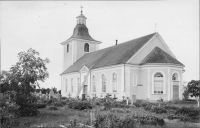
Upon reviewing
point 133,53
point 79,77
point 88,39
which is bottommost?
point 79,77

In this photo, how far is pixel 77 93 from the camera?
3994 cm

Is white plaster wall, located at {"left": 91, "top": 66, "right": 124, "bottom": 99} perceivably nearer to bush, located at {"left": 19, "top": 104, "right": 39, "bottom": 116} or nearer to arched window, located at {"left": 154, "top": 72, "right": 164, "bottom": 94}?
arched window, located at {"left": 154, "top": 72, "right": 164, "bottom": 94}

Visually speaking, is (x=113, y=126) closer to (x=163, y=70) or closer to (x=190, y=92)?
(x=163, y=70)

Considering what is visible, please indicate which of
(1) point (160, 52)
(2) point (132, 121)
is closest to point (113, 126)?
(2) point (132, 121)

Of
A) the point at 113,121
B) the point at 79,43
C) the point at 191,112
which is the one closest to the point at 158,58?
the point at 191,112

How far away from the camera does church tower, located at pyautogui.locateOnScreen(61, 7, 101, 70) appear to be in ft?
157

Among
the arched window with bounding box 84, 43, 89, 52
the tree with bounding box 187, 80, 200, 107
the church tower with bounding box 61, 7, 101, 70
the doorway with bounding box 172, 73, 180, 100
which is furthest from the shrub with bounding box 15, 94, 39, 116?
the arched window with bounding box 84, 43, 89, 52

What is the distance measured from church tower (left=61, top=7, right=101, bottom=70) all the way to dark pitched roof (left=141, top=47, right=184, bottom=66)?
64.6 feet

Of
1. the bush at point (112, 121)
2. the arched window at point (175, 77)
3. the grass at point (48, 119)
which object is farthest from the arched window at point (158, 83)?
the bush at point (112, 121)

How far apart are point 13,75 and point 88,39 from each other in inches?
1364

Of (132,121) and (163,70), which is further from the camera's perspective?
(163,70)

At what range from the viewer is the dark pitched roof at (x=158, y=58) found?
94.6 feet

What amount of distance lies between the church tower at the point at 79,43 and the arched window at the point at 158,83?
22.2m

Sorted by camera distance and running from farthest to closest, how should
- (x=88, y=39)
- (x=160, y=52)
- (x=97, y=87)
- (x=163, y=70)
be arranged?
(x=88, y=39)
(x=97, y=87)
(x=160, y=52)
(x=163, y=70)
